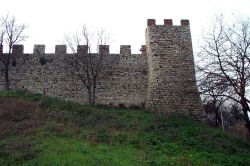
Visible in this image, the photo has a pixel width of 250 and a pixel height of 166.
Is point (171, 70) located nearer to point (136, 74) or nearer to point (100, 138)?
point (136, 74)

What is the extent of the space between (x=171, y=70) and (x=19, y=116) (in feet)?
31.9

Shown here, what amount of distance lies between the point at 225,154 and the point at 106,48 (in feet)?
40.9

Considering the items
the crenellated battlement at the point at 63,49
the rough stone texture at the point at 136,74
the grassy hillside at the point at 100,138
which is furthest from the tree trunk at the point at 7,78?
the grassy hillside at the point at 100,138

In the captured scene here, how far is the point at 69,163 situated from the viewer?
44.1ft

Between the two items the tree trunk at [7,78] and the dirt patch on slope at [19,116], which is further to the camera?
the tree trunk at [7,78]

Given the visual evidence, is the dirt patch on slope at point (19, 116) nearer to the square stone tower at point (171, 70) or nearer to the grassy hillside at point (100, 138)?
the grassy hillside at point (100, 138)

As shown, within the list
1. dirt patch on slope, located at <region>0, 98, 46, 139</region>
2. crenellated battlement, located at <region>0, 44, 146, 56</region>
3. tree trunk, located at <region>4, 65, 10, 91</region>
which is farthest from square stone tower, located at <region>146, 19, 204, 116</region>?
tree trunk, located at <region>4, 65, 10, 91</region>

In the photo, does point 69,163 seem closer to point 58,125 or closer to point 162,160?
point 162,160

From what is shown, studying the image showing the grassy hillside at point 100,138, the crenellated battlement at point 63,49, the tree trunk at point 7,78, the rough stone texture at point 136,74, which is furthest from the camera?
the crenellated battlement at point 63,49

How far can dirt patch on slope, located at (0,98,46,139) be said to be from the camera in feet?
60.6

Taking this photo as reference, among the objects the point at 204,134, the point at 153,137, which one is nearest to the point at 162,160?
the point at 153,137

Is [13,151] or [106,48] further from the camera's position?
[106,48]

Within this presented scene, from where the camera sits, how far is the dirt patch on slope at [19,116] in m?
18.5

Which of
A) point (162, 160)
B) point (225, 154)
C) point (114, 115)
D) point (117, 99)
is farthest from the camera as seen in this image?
point (117, 99)
